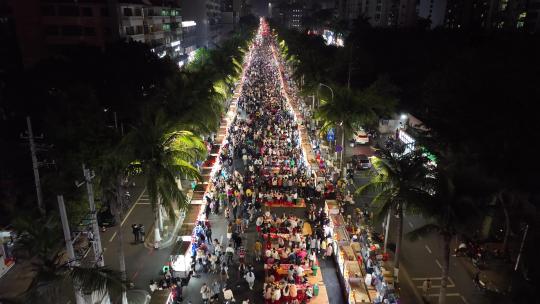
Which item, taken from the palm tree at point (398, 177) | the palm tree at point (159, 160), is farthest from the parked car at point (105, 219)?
the palm tree at point (398, 177)

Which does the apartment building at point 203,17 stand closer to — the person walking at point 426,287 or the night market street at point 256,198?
the night market street at point 256,198

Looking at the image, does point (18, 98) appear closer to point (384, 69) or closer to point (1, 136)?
point (1, 136)

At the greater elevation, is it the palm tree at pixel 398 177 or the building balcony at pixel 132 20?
the building balcony at pixel 132 20

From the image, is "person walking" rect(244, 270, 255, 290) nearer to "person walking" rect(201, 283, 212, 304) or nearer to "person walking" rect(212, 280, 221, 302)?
"person walking" rect(212, 280, 221, 302)

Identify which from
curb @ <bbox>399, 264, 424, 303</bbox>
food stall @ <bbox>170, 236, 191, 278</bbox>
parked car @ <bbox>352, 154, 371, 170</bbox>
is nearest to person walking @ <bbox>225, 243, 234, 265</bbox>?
food stall @ <bbox>170, 236, 191, 278</bbox>

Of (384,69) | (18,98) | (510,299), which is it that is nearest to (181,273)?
(510,299)

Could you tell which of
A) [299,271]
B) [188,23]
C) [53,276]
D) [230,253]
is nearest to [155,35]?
[188,23]
